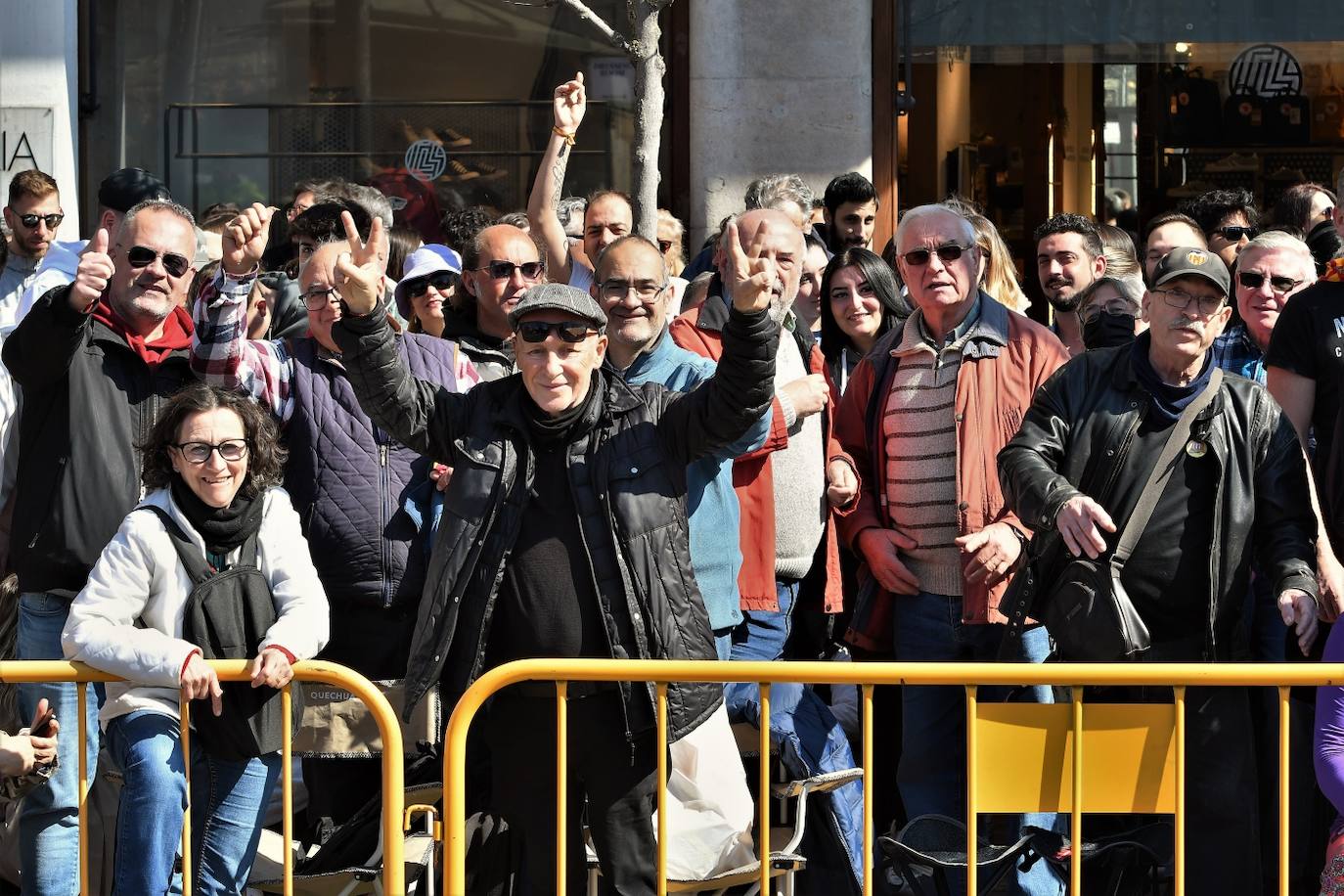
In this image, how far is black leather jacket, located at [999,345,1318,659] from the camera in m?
4.87

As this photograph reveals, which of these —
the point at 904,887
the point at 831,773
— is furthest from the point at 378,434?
the point at 904,887

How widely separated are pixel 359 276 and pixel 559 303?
490mm

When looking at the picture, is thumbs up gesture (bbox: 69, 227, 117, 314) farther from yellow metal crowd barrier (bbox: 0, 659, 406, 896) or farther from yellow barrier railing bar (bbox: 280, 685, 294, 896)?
yellow barrier railing bar (bbox: 280, 685, 294, 896)

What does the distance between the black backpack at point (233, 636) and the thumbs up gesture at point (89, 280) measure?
675 millimetres

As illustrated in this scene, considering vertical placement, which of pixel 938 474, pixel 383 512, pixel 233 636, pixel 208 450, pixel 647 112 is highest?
pixel 647 112

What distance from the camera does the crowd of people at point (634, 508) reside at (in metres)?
4.57

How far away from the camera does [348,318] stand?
4586 millimetres

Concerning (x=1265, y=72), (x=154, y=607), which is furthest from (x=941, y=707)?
(x=1265, y=72)

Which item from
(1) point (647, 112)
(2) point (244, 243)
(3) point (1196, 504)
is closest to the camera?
(3) point (1196, 504)

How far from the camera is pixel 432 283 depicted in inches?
262

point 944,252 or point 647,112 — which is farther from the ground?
point 647,112

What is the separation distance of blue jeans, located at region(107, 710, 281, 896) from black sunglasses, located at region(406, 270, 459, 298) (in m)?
2.31

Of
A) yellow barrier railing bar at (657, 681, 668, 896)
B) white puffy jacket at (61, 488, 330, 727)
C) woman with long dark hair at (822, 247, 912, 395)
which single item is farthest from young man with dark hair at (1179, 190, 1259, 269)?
white puffy jacket at (61, 488, 330, 727)

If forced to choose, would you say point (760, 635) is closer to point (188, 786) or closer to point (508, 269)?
point (508, 269)
